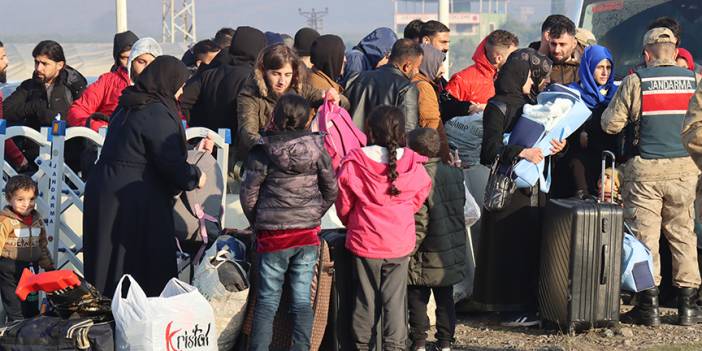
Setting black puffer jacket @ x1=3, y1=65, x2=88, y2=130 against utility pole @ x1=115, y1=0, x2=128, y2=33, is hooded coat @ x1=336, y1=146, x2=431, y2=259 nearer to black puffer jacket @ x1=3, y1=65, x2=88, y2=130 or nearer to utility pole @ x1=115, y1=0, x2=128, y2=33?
black puffer jacket @ x1=3, y1=65, x2=88, y2=130

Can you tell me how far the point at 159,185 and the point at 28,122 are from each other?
3168mm

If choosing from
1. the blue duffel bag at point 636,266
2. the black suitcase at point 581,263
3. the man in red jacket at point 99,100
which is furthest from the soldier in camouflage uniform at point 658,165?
the man in red jacket at point 99,100

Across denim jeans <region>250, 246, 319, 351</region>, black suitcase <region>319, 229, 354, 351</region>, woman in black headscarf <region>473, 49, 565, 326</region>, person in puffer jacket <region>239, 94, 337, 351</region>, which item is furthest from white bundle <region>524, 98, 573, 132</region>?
denim jeans <region>250, 246, 319, 351</region>

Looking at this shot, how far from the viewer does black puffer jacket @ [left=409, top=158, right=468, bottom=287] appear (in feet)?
24.0

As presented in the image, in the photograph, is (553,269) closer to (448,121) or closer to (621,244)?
(621,244)

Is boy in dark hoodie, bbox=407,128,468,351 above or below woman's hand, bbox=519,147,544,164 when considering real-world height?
below

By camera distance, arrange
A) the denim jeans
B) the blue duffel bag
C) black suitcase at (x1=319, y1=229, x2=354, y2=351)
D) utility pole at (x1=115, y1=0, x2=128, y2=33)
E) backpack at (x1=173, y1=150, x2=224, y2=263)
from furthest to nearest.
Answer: utility pole at (x1=115, y1=0, x2=128, y2=33), the blue duffel bag, backpack at (x1=173, y1=150, x2=224, y2=263), black suitcase at (x1=319, y1=229, x2=354, y2=351), the denim jeans

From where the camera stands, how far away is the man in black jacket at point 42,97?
973 centimetres

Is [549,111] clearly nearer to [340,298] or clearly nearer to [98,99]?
[340,298]

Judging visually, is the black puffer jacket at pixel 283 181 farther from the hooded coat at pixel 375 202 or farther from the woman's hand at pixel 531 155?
the woman's hand at pixel 531 155

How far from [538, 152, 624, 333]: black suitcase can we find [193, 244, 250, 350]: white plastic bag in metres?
2.08

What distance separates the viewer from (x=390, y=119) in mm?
6918

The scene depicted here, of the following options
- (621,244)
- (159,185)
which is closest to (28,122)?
(159,185)

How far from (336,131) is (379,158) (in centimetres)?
80
